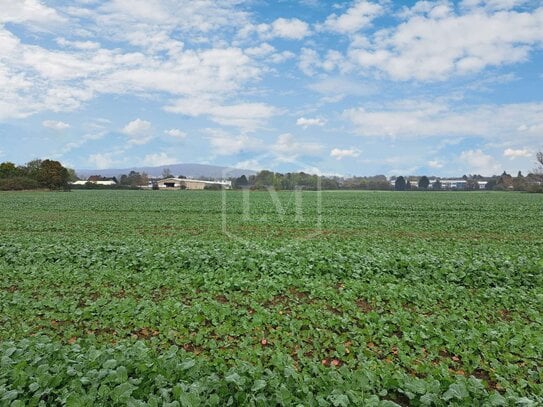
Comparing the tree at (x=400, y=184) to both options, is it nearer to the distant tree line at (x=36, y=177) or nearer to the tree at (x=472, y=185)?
the tree at (x=472, y=185)

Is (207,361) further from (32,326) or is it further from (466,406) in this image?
(32,326)

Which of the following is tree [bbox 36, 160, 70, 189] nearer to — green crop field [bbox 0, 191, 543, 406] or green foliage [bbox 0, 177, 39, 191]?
green foliage [bbox 0, 177, 39, 191]

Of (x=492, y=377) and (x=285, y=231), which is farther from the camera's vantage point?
(x=285, y=231)

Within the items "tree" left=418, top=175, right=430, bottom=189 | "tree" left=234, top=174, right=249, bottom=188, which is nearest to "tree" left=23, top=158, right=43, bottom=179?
"tree" left=234, top=174, right=249, bottom=188

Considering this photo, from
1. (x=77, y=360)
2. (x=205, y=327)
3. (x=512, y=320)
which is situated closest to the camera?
(x=77, y=360)

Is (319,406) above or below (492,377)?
above

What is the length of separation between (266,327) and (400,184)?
A: 11654 centimetres

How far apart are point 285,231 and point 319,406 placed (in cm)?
1690

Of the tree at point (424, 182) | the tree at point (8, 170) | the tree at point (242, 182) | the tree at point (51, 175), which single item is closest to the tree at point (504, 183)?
the tree at point (424, 182)

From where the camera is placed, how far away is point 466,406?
12.9 feet

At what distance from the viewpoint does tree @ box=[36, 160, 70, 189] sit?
84.9 m

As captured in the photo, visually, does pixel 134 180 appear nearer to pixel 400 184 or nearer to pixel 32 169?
pixel 32 169

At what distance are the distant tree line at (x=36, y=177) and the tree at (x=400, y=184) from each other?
91676 millimetres

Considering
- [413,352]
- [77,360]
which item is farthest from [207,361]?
[413,352]
